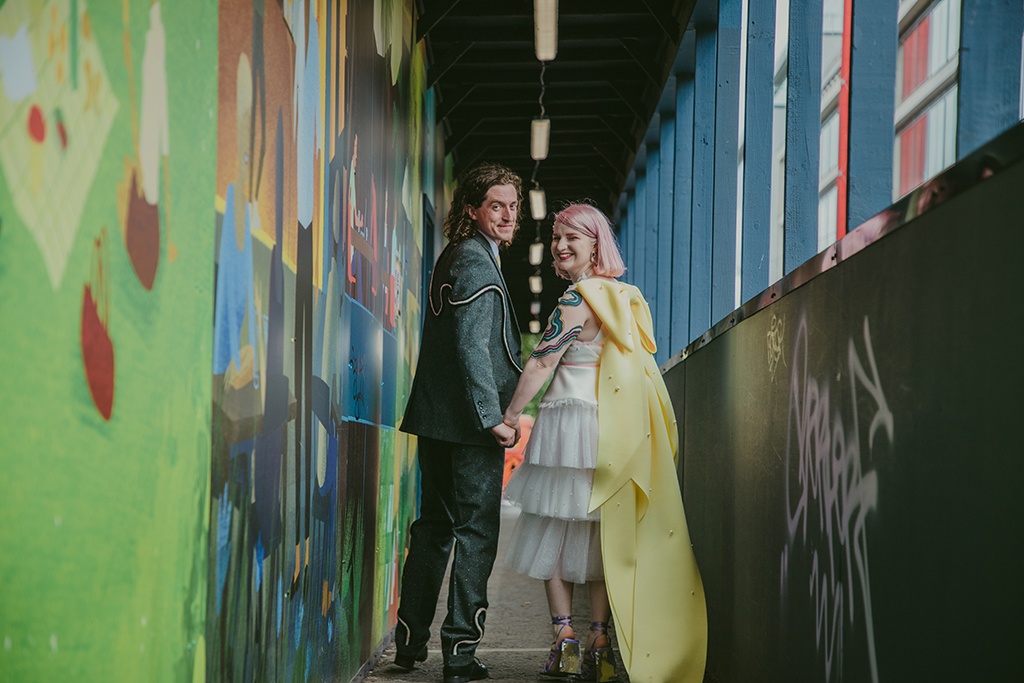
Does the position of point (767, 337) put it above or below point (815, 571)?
→ above

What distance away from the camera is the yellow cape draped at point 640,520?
305cm

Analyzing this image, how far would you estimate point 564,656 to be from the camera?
10.8 ft

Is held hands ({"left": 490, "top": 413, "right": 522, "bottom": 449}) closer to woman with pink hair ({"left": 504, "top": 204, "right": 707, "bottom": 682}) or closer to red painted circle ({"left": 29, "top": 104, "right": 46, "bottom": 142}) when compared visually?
woman with pink hair ({"left": 504, "top": 204, "right": 707, "bottom": 682})

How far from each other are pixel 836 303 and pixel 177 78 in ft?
4.80

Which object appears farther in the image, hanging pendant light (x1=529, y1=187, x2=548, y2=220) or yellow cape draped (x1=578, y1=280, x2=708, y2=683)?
hanging pendant light (x1=529, y1=187, x2=548, y2=220)

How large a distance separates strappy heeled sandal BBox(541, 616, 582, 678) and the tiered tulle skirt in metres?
0.18

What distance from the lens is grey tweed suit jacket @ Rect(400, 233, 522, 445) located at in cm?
315

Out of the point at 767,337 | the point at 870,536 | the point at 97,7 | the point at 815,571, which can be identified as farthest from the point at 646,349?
the point at 97,7

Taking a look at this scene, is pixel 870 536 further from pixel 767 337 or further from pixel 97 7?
pixel 97 7

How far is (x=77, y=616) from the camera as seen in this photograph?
1.18 m

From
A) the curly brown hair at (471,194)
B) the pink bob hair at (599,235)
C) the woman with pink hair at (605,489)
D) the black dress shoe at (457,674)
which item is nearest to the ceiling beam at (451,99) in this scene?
the curly brown hair at (471,194)

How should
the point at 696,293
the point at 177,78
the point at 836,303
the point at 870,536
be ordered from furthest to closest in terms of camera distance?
the point at 696,293 < the point at 836,303 < the point at 870,536 < the point at 177,78

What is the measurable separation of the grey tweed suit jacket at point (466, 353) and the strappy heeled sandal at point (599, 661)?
811 millimetres

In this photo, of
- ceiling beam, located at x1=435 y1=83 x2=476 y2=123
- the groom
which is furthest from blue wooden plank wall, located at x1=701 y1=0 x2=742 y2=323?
ceiling beam, located at x1=435 y1=83 x2=476 y2=123
